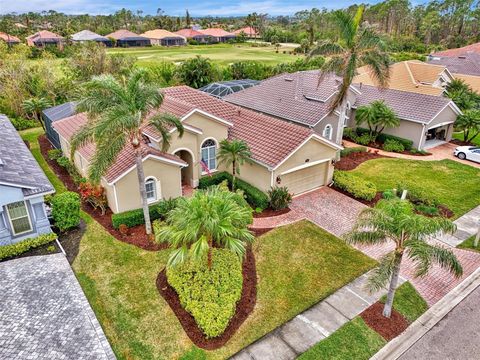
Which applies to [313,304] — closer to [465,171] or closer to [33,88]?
[465,171]

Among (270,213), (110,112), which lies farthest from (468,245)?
(110,112)

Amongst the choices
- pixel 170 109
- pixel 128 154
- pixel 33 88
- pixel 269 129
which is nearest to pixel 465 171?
pixel 269 129

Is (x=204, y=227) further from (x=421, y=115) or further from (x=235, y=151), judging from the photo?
(x=421, y=115)

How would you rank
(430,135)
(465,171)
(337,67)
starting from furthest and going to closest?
A: (430,135)
(465,171)
(337,67)

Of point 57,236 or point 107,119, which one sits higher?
point 107,119

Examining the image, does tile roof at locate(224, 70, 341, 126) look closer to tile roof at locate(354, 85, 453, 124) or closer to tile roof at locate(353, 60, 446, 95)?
tile roof at locate(354, 85, 453, 124)

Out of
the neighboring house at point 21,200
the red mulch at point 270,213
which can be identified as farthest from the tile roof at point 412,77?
the neighboring house at point 21,200

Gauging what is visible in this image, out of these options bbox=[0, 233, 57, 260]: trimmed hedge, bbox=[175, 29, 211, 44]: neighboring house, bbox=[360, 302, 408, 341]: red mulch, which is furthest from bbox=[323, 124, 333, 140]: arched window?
bbox=[175, 29, 211, 44]: neighboring house
